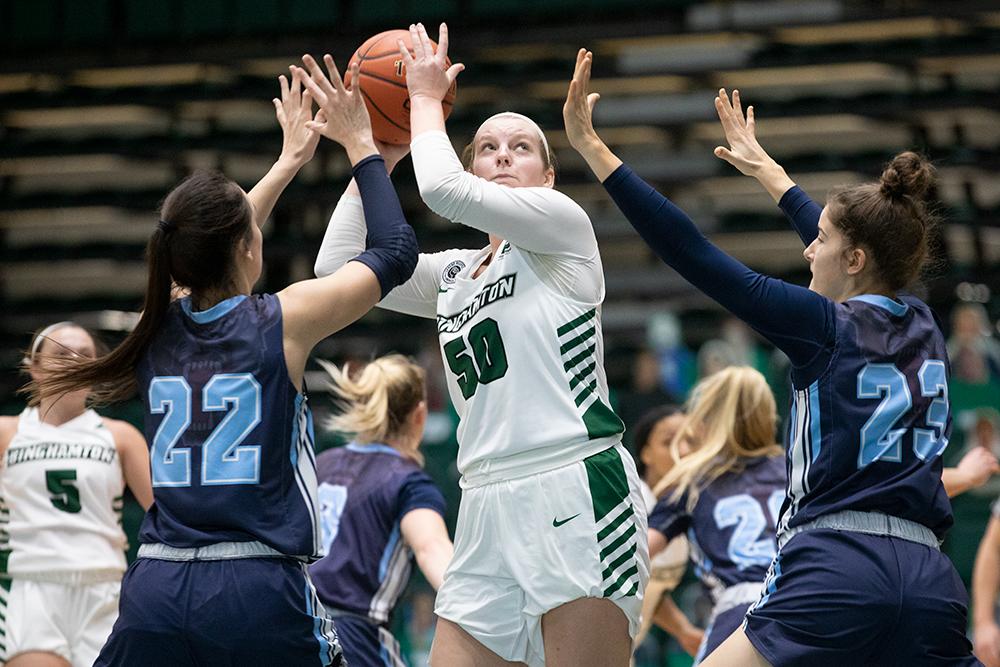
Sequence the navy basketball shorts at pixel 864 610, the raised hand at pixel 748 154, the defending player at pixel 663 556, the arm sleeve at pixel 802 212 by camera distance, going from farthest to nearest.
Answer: the defending player at pixel 663 556, the raised hand at pixel 748 154, the arm sleeve at pixel 802 212, the navy basketball shorts at pixel 864 610

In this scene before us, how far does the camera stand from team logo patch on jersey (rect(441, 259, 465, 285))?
4.23 m

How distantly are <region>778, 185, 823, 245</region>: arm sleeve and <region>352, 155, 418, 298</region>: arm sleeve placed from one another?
4.43ft

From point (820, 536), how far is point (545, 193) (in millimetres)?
1248

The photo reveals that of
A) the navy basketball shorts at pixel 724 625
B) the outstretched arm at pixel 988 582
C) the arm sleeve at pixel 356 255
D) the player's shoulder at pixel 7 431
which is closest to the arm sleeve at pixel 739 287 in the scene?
the arm sleeve at pixel 356 255

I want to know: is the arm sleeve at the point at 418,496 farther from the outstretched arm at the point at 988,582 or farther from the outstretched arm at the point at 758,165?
the outstretched arm at the point at 988,582

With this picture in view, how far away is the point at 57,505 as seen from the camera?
598 centimetres

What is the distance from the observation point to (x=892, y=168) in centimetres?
372

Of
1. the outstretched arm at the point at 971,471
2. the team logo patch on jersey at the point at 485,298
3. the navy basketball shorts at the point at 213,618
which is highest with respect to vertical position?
the team logo patch on jersey at the point at 485,298

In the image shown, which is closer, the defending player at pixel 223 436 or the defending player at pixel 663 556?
the defending player at pixel 223 436

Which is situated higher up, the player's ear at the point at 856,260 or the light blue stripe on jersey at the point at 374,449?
the player's ear at the point at 856,260

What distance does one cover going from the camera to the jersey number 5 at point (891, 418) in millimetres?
3527

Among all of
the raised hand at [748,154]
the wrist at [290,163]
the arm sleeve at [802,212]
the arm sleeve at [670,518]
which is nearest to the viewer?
the wrist at [290,163]

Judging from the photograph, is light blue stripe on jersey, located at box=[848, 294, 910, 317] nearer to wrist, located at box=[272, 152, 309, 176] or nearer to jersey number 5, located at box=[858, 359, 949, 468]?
jersey number 5, located at box=[858, 359, 949, 468]

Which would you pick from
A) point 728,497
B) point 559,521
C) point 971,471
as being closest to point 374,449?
point 728,497
